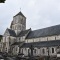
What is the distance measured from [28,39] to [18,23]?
33.1ft

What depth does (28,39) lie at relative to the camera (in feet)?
160

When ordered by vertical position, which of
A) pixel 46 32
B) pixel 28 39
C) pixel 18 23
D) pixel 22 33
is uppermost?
pixel 18 23

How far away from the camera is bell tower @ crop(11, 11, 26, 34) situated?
5522 centimetres

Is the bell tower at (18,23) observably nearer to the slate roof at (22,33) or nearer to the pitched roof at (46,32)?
the slate roof at (22,33)

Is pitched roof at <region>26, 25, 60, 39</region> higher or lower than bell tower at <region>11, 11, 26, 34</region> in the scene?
lower

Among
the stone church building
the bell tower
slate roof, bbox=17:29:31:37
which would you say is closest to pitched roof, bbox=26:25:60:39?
the stone church building

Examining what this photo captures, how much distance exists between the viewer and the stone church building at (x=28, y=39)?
40219 mm

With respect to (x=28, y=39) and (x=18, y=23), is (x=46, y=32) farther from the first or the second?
(x=18, y=23)

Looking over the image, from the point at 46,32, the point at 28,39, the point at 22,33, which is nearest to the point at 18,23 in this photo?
the point at 22,33

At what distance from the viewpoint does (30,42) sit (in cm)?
4788

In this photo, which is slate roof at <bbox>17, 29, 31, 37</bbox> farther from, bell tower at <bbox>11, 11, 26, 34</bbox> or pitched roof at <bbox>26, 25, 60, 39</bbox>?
pitched roof at <bbox>26, 25, 60, 39</bbox>

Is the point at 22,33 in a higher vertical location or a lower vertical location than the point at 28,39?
higher

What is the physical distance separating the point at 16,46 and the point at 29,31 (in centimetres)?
745

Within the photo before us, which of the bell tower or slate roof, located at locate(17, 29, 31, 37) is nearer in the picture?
slate roof, located at locate(17, 29, 31, 37)
